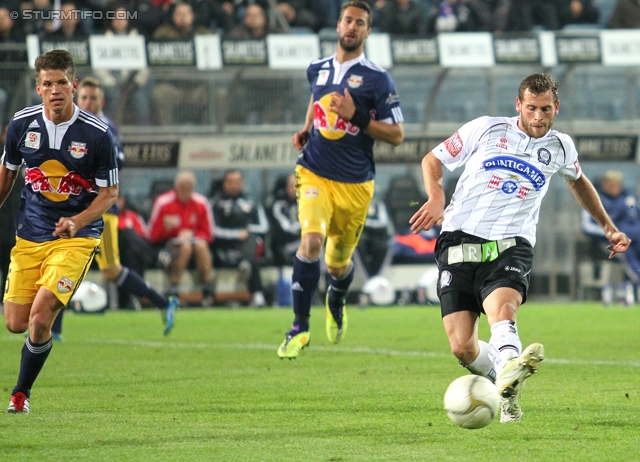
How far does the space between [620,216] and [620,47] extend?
239 centimetres

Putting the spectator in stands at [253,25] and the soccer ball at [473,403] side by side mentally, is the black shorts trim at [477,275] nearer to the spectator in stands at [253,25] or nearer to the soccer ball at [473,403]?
the soccer ball at [473,403]

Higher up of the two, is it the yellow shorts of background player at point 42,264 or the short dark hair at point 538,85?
the short dark hair at point 538,85

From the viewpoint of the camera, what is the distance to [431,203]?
5.69 metres

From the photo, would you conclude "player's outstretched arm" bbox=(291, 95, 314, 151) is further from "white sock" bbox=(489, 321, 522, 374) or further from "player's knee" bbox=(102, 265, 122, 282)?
"white sock" bbox=(489, 321, 522, 374)

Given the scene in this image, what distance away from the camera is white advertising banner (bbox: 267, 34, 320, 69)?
15086 mm

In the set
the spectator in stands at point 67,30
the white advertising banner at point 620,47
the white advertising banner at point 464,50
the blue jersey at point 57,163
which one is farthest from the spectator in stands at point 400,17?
the blue jersey at point 57,163

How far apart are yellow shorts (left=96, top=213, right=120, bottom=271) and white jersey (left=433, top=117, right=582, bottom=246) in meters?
5.25

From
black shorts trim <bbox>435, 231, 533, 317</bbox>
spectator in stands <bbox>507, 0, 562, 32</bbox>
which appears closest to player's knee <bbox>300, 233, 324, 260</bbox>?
black shorts trim <bbox>435, 231, 533, 317</bbox>

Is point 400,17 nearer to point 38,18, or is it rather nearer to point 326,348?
point 38,18

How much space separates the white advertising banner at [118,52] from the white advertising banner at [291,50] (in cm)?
170

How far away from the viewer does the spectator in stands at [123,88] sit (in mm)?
15188

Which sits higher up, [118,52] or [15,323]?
[118,52]

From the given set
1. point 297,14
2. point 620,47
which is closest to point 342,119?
point 620,47

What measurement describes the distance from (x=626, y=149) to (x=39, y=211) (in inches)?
471
